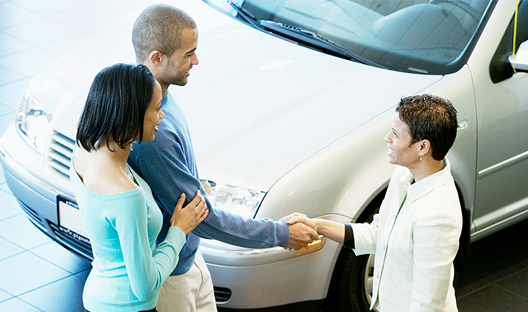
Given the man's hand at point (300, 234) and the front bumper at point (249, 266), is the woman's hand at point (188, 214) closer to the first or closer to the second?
the man's hand at point (300, 234)

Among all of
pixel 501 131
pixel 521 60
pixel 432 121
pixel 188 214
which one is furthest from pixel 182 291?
pixel 521 60

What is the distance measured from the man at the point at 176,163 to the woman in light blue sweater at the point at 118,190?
0.13 m

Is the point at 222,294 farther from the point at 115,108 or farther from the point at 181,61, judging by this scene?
the point at 115,108

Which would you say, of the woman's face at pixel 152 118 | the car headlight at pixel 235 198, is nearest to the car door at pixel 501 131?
the car headlight at pixel 235 198

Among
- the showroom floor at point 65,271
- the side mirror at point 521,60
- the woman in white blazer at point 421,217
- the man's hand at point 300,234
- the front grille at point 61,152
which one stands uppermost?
the side mirror at point 521,60

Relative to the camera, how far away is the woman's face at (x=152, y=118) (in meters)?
1.75

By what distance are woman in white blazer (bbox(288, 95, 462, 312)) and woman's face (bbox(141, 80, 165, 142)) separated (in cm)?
71

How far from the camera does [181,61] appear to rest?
2064mm

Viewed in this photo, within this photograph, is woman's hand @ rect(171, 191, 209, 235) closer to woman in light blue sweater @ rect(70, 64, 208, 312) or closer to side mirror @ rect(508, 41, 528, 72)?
woman in light blue sweater @ rect(70, 64, 208, 312)

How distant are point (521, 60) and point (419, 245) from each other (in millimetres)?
1372

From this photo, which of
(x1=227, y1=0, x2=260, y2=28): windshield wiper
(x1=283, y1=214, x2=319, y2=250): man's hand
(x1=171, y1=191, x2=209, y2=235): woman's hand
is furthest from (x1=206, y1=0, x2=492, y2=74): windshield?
(x1=171, y1=191, x2=209, y2=235): woman's hand

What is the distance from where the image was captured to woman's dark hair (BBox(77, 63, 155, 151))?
1688 mm

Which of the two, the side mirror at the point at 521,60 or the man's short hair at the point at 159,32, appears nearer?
the man's short hair at the point at 159,32

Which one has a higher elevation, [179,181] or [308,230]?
[179,181]
